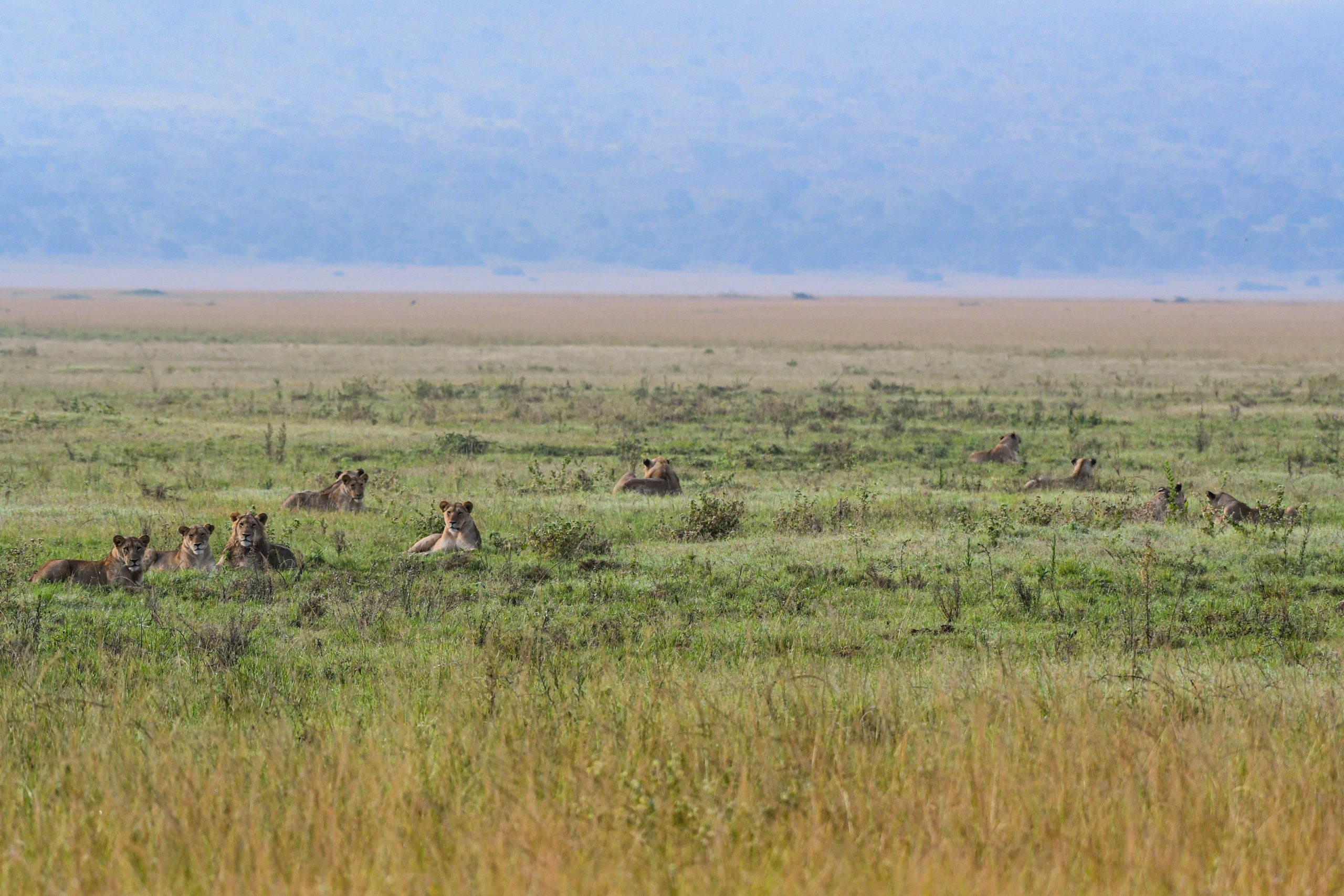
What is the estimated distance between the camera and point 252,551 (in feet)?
42.2

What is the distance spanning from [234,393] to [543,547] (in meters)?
28.6

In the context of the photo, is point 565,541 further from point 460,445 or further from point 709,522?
point 460,445

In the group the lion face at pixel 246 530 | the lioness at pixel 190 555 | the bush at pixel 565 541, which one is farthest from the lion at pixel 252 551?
the bush at pixel 565 541

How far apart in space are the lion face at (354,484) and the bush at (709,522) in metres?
4.12

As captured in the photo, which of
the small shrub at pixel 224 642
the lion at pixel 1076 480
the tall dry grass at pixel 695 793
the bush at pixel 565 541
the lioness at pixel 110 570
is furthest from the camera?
the lion at pixel 1076 480

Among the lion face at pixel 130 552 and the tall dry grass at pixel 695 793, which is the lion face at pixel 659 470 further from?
the tall dry grass at pixel 695 793

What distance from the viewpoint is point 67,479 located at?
20.7 meters

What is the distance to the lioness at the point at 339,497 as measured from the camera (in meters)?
17.0

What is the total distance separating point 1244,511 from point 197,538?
11328 millimetres

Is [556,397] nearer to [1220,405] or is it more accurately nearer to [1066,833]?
[1220,405]

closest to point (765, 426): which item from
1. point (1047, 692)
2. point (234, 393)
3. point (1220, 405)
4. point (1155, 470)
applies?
point (1155, 470)

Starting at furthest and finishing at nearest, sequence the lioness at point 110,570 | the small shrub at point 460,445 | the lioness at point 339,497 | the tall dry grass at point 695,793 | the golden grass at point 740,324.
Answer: the golden grass at point 740,324 → the small shrub at point 460,445 → the lioness at point 339,497 → the lioness at point 110,570 → the tall dry grass at point 695,793

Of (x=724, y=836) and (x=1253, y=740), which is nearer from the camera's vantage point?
A: (x=724, y=836)

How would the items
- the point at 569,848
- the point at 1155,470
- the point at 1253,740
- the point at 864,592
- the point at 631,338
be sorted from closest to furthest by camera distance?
the point at 569,848
the point at 1253,740
the point at 864,592
the point at 1155,470
the point at 631,338
